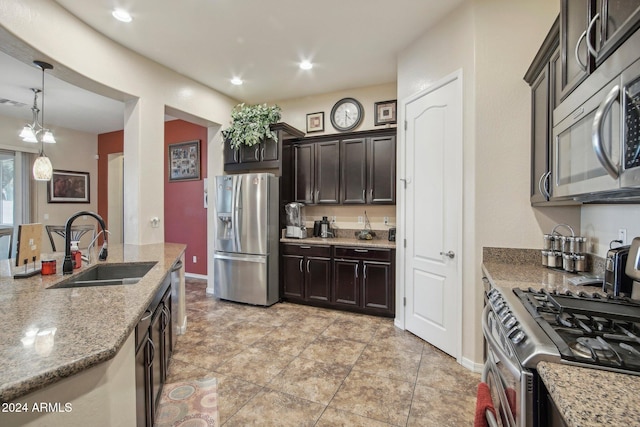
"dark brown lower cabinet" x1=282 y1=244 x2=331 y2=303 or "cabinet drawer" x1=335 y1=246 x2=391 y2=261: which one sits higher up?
"cabinet drawer" x1=335 y1=246 x2=391 y2=261

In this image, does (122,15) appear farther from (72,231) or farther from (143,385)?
(143,385)

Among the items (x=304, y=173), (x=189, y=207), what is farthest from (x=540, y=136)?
(x=189, y=207)

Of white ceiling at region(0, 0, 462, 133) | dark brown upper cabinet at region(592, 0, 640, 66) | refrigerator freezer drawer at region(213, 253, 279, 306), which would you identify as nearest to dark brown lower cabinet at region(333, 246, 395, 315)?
refrigerator freezer drawer at region(213, 253, 279, 306)

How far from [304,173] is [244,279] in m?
1.70

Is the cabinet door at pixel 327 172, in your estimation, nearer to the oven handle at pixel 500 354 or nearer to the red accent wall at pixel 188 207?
the red accent wall at pixel 188 207

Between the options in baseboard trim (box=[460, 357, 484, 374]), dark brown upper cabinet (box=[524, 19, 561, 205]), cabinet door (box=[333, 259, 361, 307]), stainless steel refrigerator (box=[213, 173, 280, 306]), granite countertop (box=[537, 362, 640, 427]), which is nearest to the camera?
granite countertop (box=[537, 362, 640, 427])

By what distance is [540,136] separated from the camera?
204 cm

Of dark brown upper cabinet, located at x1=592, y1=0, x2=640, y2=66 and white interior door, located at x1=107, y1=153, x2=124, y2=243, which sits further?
white interior door, located at x1=107, y1=153, x2=124, y2=243

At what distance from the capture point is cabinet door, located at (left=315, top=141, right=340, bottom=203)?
4.12m

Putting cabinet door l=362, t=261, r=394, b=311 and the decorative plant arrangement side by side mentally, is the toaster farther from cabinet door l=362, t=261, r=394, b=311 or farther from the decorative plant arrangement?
the decorative plant arrangement

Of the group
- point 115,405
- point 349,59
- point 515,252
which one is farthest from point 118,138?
point 515,252

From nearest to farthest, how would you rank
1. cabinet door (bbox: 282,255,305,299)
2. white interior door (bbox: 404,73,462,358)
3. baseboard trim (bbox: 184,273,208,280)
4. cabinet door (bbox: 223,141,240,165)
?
white interior door (bbox: 404,73,462,358), cabinet door (bbox: 282,255,305,299), cabinet door (bbox: 223,141,240,165), baseboard trim (bbox: 184,273,208,280)

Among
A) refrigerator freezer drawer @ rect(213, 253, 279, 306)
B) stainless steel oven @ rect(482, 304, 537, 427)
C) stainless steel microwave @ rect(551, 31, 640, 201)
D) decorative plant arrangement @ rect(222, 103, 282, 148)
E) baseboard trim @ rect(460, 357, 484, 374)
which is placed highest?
decorative plant arrangement @ rect(222, 103, 282, 148)

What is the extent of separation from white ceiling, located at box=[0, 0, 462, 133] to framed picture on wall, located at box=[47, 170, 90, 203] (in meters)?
1.97
